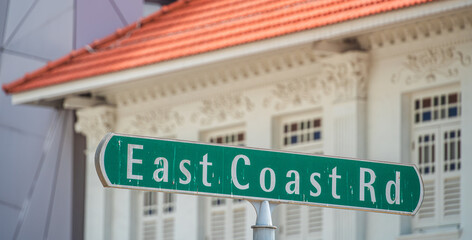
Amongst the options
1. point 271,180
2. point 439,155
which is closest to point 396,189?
point 271,180

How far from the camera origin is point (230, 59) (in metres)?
17.0

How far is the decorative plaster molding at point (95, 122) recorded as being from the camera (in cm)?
2045

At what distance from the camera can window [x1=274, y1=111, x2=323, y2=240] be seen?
17.2 meters

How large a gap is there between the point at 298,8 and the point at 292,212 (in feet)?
10.2

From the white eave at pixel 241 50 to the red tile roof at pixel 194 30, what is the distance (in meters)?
0.08

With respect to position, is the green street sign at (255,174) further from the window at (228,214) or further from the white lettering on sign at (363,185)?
the window at (228,214)

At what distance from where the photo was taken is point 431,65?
15648 millimetres

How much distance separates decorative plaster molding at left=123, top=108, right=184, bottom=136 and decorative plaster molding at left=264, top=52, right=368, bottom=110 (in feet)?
7.81

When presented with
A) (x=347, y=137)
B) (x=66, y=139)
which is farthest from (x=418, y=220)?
(x=66, y=139)

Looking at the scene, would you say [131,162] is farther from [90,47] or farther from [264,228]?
[90,47]

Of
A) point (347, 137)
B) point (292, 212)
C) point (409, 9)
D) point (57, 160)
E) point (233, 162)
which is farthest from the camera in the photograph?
point (57, 160)

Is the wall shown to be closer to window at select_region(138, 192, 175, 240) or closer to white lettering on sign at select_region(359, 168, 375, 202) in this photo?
window at select_region(138, 192, 175, 240)

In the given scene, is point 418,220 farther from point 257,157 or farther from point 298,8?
point 257,157

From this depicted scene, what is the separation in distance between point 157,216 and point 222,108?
2.26 m
